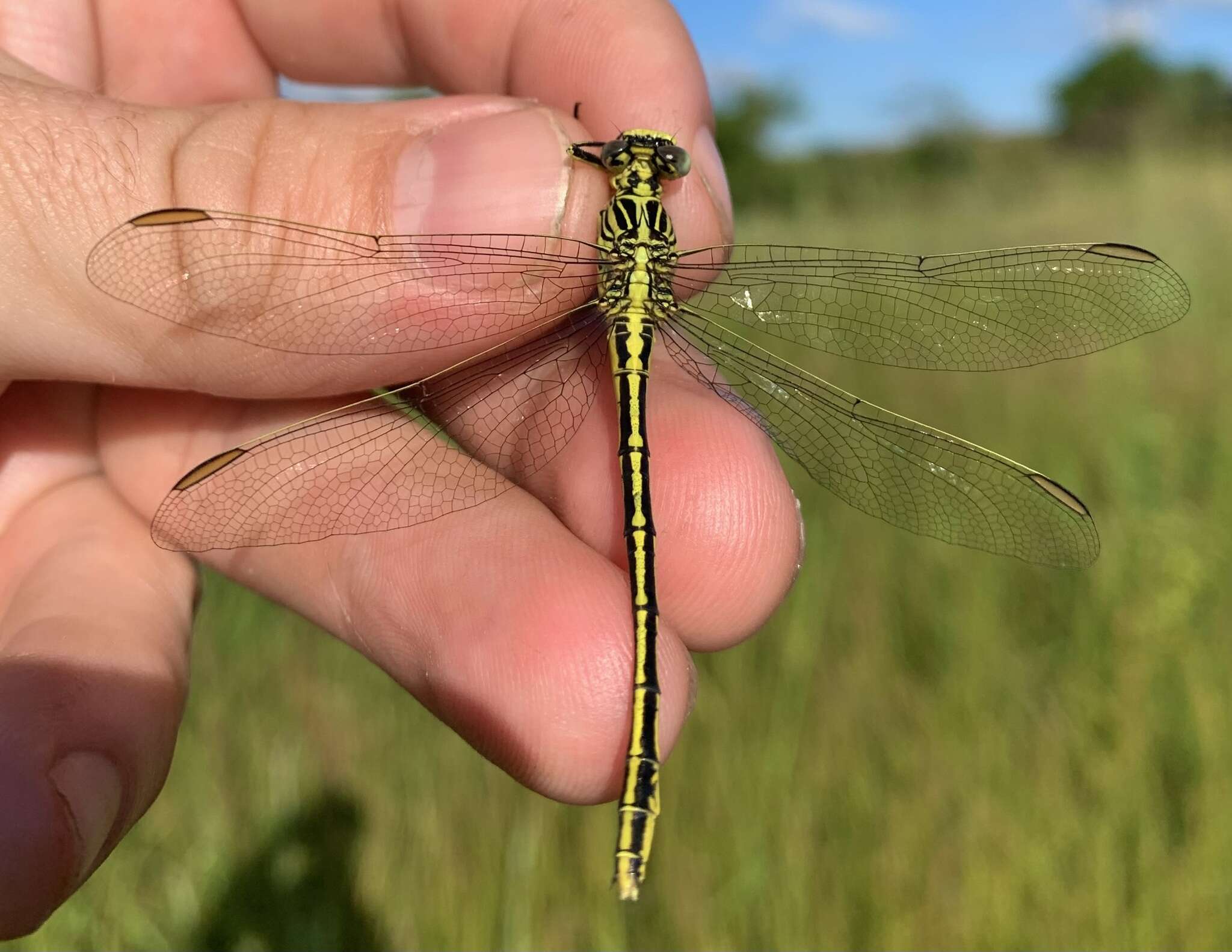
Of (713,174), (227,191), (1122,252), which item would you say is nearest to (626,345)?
(713,174)

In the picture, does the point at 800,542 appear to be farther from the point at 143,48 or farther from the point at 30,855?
the point at 143,48

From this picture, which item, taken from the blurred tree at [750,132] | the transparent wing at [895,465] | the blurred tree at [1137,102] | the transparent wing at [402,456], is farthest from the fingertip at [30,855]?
the blurred tree at [750,132]

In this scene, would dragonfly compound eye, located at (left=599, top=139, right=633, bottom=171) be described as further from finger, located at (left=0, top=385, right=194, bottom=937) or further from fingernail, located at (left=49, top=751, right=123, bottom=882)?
fingernail, located at (left=49, top=751, right=123, bottom=882)

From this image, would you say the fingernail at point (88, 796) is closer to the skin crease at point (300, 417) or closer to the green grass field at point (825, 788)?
the skin crease at point (300, 417)

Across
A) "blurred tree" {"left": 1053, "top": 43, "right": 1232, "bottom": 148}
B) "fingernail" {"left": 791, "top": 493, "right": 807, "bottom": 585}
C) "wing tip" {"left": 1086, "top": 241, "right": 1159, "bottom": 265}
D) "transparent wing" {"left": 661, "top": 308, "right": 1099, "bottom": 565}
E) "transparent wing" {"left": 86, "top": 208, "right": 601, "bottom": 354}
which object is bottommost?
"fingernail" {"left": 791, "top": 493, "right": 807, "bottom": 585}

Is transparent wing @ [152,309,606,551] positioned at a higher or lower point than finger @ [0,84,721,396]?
lower

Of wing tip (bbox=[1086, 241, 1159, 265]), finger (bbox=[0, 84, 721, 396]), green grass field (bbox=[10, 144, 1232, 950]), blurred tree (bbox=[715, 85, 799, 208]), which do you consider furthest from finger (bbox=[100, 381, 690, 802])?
blurred tree (bbox=[715, 85, 799, 208])

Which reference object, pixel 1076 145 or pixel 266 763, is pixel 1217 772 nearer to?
pixel 266 763
